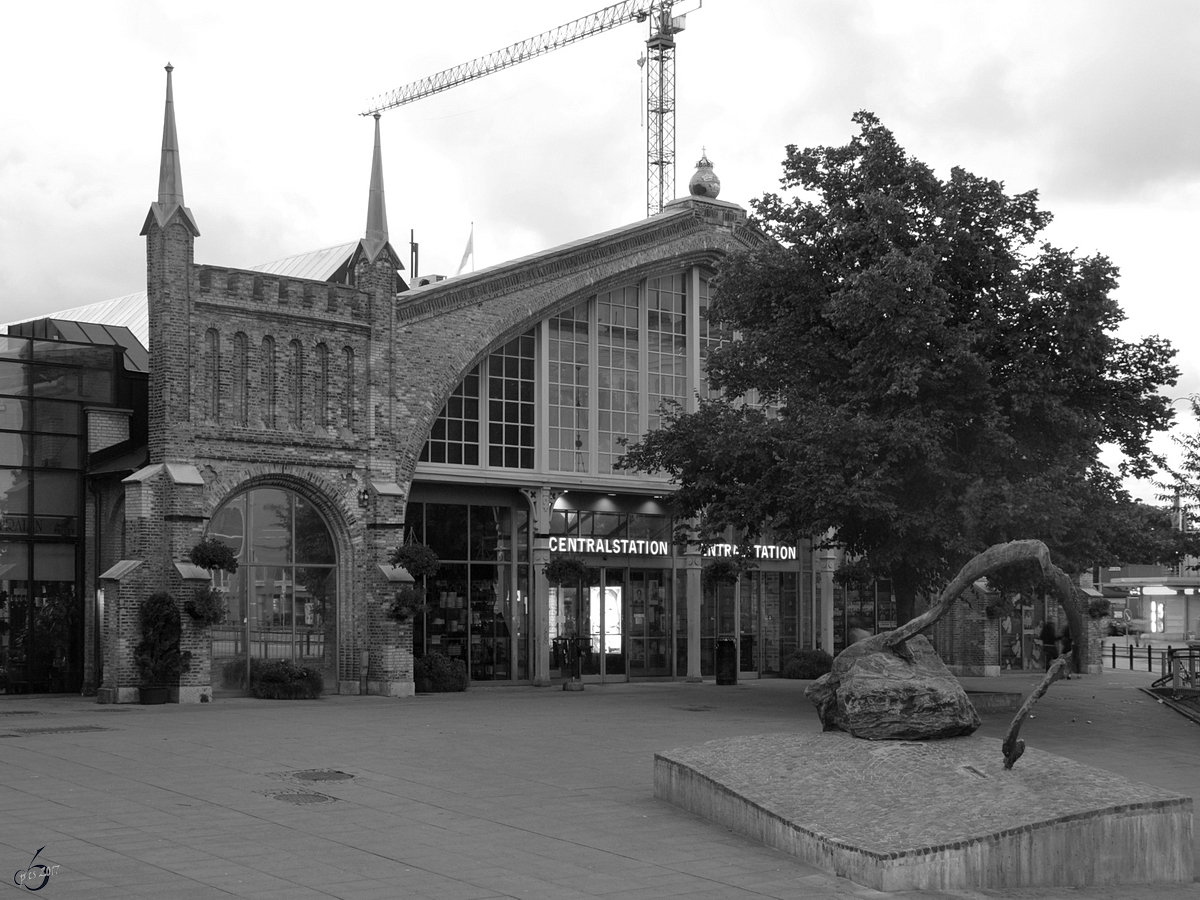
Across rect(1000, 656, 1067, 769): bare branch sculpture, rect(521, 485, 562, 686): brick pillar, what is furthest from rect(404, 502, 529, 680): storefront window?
rect(1000, 656, 1067, 769): bare branch sculpture

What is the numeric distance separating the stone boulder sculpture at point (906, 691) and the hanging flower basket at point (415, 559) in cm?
1495

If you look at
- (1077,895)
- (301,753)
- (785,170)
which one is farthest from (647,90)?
(1077,895)

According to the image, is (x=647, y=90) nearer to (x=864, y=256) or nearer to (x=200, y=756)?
(x=864, y=256)

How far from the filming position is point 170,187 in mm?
26516

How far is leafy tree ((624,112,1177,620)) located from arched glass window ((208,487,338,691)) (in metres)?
7.26

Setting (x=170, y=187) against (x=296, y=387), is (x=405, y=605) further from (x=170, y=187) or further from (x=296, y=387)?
(x=170, y=187)

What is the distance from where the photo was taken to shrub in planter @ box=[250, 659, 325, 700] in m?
26.5

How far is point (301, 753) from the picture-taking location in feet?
55.7

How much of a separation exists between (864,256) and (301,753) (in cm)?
1402

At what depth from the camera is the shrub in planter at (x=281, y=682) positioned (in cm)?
2647

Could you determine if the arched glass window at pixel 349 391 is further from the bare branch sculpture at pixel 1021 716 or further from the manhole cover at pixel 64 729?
the bare branch sculpture at pixel 1021 716

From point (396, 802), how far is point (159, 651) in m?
13.0

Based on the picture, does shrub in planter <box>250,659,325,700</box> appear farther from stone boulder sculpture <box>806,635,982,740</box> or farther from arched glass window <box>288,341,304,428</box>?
stone boulder sculpture <box>806,635,982,740</box>

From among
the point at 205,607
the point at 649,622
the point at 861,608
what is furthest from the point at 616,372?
the point at 205,607
